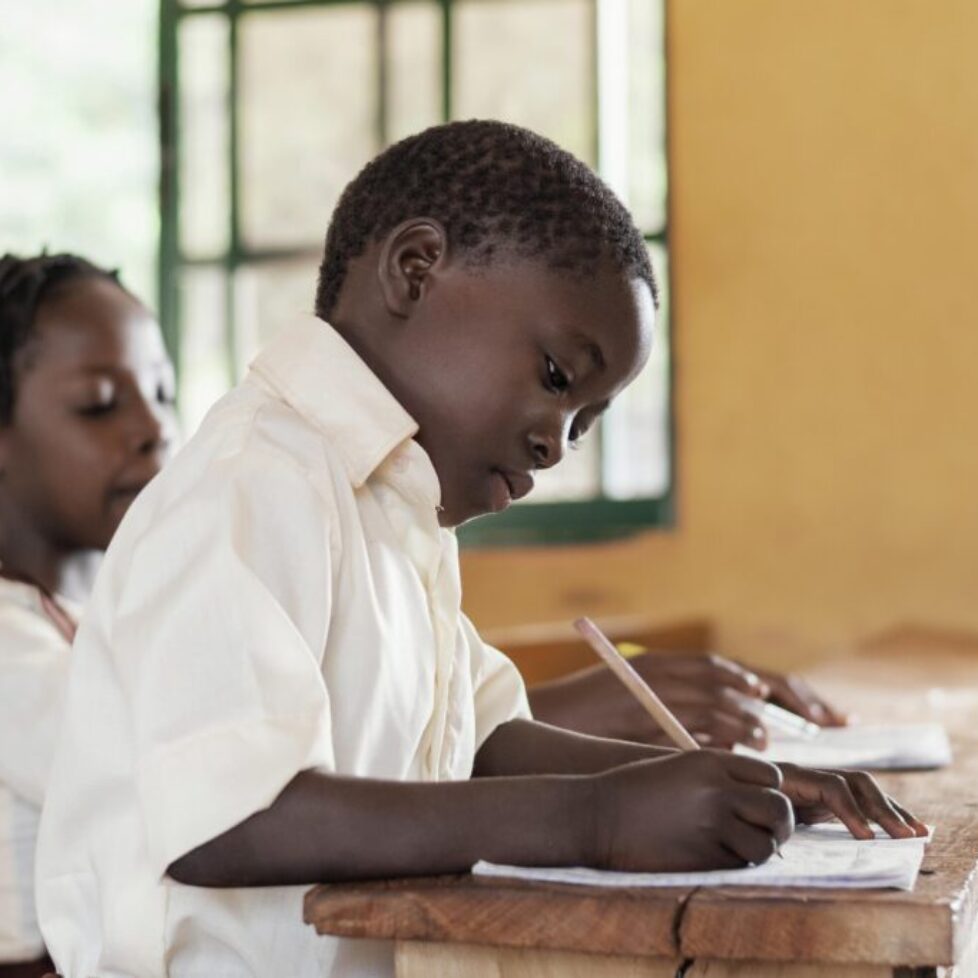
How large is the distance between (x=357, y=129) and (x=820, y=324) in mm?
1336

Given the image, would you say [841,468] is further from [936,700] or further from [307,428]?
[307,428]

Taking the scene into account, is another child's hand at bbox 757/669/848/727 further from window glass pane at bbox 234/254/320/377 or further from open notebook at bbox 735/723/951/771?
window glass pane at bbox 234/254/320/377

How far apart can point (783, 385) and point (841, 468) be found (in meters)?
0.26

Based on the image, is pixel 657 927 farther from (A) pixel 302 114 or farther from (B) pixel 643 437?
(A) pixel 302 114

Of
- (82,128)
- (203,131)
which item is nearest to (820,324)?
(203,131)

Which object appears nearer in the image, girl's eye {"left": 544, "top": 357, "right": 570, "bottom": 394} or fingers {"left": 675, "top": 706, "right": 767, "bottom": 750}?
girl's eye {"left": 544, "top": 357, "right": 570, "bottom": 394}

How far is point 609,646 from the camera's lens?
1.18 m

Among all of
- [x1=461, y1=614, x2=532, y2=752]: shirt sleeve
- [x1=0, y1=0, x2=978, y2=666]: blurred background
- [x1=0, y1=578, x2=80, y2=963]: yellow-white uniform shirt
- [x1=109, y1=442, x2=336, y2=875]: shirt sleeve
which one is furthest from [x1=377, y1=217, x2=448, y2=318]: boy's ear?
[x1=0, y1=0, x2=978, y2=666]: blurred background

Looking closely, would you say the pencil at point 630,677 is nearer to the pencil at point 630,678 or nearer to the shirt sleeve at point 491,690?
the pencil at point 630,678

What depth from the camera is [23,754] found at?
1.52 m

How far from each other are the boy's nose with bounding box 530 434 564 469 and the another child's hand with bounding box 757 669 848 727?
840 mm

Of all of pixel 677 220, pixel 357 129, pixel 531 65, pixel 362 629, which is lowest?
pixel 362 629

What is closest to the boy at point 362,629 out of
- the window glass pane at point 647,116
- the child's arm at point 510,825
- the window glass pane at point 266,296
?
the child's arm at point 510,825

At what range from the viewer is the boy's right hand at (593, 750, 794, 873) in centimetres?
92
